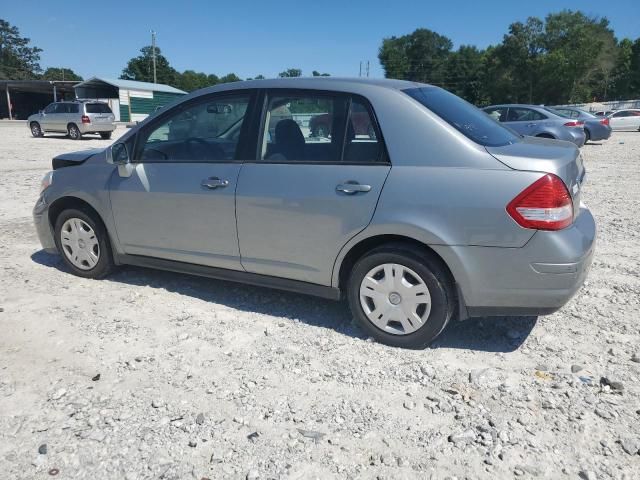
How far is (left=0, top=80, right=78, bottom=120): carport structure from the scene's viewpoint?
43.8 metres

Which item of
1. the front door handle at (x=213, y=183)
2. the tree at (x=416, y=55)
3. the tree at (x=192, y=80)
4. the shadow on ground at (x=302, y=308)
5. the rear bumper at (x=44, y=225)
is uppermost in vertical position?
the tree at (x=416, y=55)

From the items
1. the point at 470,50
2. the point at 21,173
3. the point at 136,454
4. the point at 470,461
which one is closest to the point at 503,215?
the point at 470,461

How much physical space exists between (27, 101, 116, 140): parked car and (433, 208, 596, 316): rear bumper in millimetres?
24167

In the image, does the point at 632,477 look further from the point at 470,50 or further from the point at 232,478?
the point at 470,50

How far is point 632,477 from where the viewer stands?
2.25 meters

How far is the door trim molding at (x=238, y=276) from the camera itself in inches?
142

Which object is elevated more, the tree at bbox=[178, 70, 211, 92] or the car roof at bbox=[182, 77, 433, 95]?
the tree at bbox=[178, 70, 211, 92]

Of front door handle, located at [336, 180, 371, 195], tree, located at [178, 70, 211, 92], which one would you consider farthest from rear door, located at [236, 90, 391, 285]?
tree, located at [178, 70, 211, 92]

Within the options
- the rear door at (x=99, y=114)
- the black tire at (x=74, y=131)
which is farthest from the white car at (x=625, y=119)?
the black tire at (x=74, y=131)

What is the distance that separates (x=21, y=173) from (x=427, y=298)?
11.4m

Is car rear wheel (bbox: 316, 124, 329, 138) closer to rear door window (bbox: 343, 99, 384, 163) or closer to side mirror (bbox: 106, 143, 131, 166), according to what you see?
rear door window (bbox: 343, 99, 384, 163)

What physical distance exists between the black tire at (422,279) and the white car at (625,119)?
108ft

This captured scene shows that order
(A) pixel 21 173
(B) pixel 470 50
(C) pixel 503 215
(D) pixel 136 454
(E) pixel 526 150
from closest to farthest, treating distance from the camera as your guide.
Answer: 1. (D) pixel 136 454
2. (C) pixel 503 215
3. (E) pixel 526 150
4. (A) pixel 21 173
5. (B) pixel 470 50

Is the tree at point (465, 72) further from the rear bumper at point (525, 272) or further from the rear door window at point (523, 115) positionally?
the rear bumper at point (525, 272)
